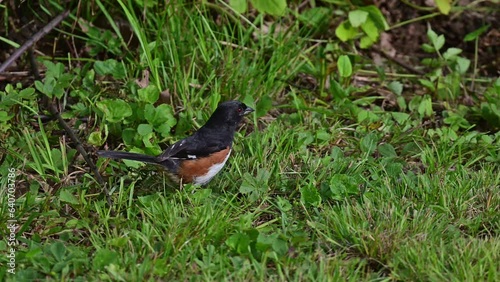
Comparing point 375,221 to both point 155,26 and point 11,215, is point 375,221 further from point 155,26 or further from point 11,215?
point 155,26

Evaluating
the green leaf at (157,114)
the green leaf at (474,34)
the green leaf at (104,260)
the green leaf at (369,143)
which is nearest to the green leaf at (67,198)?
the green leaf at (104,260)

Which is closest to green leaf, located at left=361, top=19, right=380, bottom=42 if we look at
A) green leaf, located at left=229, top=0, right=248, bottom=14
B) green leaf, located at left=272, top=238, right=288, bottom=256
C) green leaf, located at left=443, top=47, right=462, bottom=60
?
green leaf, located at left=443, top=47, right=462, bottom=60

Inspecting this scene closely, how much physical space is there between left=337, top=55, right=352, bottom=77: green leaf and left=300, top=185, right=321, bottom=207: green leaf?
150 cm

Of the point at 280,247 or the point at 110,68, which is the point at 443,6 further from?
the point at 280,247

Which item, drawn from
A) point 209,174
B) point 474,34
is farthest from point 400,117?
point 209,174

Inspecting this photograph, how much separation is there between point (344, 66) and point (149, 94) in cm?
141

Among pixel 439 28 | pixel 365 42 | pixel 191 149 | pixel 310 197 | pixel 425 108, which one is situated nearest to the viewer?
pixel 310 197

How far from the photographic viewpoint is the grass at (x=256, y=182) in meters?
3.53

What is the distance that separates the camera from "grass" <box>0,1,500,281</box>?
11.6 feet

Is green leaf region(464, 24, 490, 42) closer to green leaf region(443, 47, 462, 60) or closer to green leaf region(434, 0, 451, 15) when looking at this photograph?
green leaf region(443, 47, 462, 60)

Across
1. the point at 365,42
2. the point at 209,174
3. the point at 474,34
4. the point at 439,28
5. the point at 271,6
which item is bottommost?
the point at 439,28

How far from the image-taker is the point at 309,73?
571 centimetres

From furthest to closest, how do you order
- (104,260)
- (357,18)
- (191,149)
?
(357,18) < (191,149) < (104,260)

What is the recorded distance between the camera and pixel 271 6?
16.8 ft
